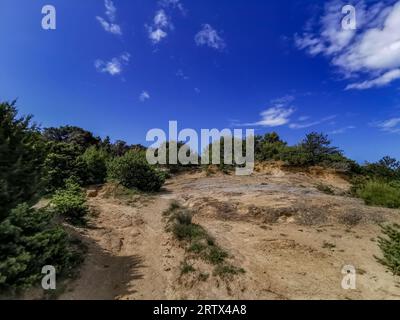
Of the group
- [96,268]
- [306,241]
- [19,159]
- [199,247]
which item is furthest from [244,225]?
[19,159]

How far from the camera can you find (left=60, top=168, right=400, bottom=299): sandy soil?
7328 mm

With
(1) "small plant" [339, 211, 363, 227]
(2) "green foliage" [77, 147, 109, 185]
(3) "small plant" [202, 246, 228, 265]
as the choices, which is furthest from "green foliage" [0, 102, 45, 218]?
(2) "green foliage" [77, 147, 109, 185]

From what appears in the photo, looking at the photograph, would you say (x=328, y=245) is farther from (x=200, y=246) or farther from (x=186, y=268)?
(x=186, y=268)

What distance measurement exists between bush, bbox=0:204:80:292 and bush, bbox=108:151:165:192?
15.0 metres

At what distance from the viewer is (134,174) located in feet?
75.8

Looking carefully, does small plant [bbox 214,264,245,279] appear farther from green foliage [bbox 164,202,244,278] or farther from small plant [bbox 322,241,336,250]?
small plant [bbox 322,241,336,250]

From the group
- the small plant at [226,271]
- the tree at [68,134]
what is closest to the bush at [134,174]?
the small plant at [226,271]

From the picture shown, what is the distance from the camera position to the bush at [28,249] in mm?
5715

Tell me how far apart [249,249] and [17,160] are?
7964mm

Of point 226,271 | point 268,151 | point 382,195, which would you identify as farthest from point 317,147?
point 226,271

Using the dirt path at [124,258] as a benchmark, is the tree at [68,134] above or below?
above

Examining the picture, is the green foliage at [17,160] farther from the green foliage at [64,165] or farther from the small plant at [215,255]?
the green foliage at [64,165]

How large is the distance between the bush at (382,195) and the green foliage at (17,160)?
1715 centimetres
